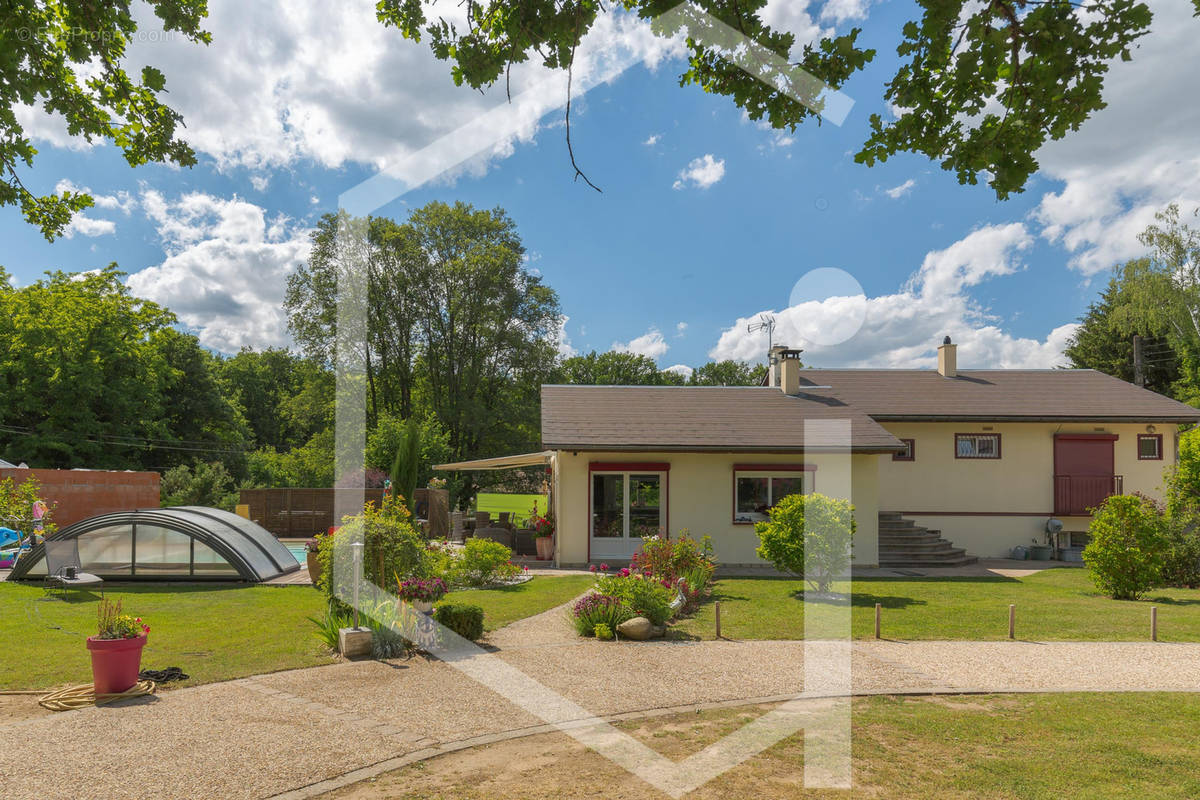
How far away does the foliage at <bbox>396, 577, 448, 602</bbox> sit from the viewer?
887cm

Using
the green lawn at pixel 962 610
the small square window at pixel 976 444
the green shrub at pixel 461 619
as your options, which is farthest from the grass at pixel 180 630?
the small square window at pixel 976 444

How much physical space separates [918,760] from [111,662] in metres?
6.91

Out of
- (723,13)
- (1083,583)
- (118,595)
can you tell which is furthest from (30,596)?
(1083,583)

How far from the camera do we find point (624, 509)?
1773 cm

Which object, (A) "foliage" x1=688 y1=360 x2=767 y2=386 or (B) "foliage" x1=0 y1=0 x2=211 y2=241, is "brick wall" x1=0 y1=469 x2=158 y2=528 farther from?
(A) "foliage" x1=688 y1=360 x2=767 y2=386

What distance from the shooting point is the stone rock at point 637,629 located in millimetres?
9266

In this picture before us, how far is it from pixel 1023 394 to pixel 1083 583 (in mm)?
8405

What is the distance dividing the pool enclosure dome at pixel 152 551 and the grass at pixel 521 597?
457 cm

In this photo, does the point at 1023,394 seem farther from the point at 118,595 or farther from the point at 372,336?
the point at 372,336

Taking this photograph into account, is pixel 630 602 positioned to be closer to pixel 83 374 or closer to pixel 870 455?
pixel 870 455

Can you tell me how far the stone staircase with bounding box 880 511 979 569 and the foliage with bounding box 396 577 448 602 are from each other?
12.8 m

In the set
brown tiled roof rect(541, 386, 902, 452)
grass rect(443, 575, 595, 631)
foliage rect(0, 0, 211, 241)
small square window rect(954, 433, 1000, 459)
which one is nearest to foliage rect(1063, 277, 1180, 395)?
small square window rect(954, 433, 1000, 459)

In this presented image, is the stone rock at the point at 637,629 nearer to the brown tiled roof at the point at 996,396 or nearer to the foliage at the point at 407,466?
the foliage at the point at 407,466

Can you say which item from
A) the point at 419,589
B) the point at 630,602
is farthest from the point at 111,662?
the point at 630,602
